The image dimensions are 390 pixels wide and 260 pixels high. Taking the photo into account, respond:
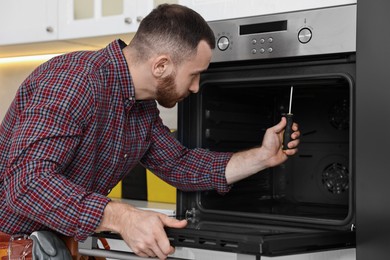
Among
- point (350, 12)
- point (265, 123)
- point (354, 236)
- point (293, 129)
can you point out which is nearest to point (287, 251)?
point (354, 236)

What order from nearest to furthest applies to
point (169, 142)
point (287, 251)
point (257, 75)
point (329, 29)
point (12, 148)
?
point (287, 251) → point (12, 148) → point (329, 29) → point (257, 75) → point (169, 142)

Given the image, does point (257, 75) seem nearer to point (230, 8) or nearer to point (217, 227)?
point (230, 8)

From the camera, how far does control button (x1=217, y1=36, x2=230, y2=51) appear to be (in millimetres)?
1651

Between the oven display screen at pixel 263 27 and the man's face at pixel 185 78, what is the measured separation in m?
0.13

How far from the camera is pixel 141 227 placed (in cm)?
127

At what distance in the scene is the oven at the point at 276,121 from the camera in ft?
4.51

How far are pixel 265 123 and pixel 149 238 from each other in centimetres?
73

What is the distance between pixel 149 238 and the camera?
4.15 ft

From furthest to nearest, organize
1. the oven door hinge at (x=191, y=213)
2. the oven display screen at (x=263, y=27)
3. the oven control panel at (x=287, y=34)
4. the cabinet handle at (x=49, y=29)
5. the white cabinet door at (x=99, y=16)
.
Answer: the cabinet handle at (x=49, y=29)
the white cabinet door at (x=99, y=16)
the oven door hinge at (x=191, y=213)
the oven display screen at (x=263, y=27)
the oven control panel at (x=287, y=34)

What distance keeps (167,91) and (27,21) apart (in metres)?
1.08

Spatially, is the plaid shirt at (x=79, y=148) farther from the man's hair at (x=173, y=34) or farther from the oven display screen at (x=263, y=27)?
the oven display screen at (x=263, y=27)

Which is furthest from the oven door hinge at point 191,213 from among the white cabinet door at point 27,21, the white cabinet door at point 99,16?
the white cabinet door at point 27,21

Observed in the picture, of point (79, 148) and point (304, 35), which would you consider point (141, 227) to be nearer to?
point (79, 148)

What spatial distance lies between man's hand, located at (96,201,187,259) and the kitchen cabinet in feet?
1.96
